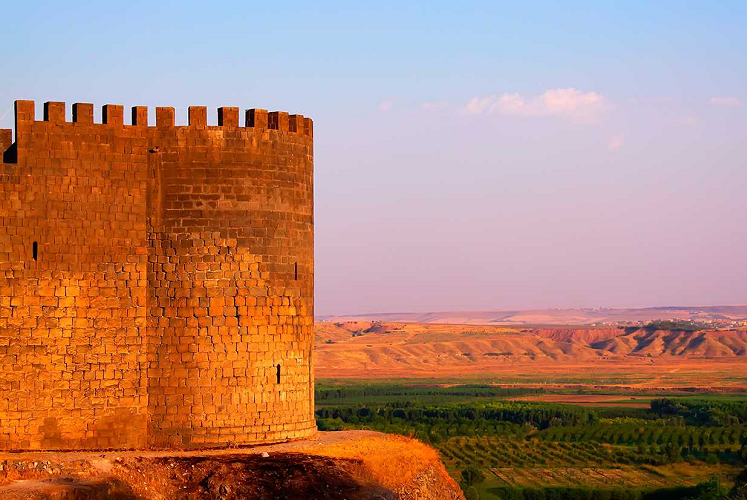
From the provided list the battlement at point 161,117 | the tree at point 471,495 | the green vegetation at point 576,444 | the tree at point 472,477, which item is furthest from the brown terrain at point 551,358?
the battlement at point 161,117

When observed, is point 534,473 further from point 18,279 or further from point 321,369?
point 321,369

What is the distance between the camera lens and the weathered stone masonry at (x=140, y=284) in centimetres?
2138

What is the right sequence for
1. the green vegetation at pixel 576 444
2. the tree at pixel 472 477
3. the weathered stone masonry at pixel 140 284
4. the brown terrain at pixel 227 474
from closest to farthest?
the brown terrain at pixel 227 474 < the weathered stone masonry at pixel 140 284 < the tree at pixel 472 477 < the green vegetation at pixel 576 444

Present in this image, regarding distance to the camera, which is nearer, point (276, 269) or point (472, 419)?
point (276, 269)

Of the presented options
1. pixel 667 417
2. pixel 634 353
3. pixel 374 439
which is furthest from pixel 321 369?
pixel 374 439

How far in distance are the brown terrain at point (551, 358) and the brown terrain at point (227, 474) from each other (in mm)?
112695

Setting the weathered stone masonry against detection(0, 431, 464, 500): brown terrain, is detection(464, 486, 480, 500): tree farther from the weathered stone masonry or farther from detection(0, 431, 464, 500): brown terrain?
the weathered stone masonry

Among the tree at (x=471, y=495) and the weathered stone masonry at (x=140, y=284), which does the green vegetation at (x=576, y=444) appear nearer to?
the tree at (x=471, y=495)

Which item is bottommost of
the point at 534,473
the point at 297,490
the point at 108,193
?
the point at 534,473

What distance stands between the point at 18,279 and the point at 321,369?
13822cm

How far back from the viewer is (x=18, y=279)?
2130cm

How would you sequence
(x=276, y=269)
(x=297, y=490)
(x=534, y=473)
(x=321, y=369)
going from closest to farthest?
(x=297, y=490), (x=276, y=269), (x=534, y=473), (x=321, y=369)

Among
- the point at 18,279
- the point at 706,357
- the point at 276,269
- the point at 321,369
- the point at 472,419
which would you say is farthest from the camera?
the point at 706,357

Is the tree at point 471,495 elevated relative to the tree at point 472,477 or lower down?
elevated
